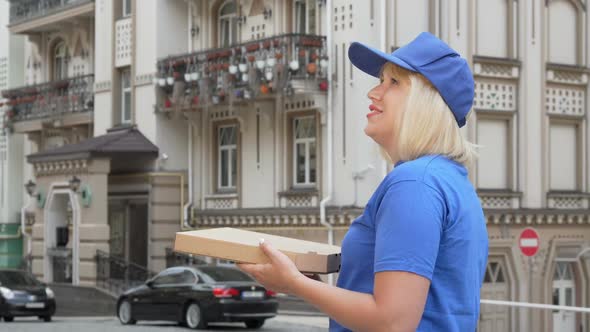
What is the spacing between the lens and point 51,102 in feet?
131

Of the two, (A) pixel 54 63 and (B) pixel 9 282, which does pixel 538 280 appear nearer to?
(B) pixel 9 282

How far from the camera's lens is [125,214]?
3794 centimetres

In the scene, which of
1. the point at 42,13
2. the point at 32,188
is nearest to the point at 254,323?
the point at 32,188

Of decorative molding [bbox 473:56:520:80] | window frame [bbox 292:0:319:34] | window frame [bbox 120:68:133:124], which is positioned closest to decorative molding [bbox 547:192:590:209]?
decorative molding [bbox 473:56:520:80]

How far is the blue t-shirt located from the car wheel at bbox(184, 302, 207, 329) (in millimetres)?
21151

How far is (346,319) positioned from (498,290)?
28.3 m

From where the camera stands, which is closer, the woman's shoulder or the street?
the woman's shoulder

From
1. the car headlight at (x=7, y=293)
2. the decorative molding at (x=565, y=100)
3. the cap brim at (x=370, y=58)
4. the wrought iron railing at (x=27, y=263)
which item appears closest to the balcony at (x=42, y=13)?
the wrought iron railing at (x=27, y=263)

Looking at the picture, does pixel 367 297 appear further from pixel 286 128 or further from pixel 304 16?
pixel 286 128

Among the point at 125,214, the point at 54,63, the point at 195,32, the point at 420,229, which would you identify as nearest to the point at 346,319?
the point at 420,229

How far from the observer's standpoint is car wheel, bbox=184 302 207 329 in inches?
955

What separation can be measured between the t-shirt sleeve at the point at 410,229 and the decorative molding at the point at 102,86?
3503 centimetres

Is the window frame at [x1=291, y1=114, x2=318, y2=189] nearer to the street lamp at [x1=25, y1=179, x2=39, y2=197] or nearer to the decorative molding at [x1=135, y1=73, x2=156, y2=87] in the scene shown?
the decorative molding at [x1=135, y1=73, x2=156, y2=87]

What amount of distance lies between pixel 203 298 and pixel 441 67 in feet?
69.8
